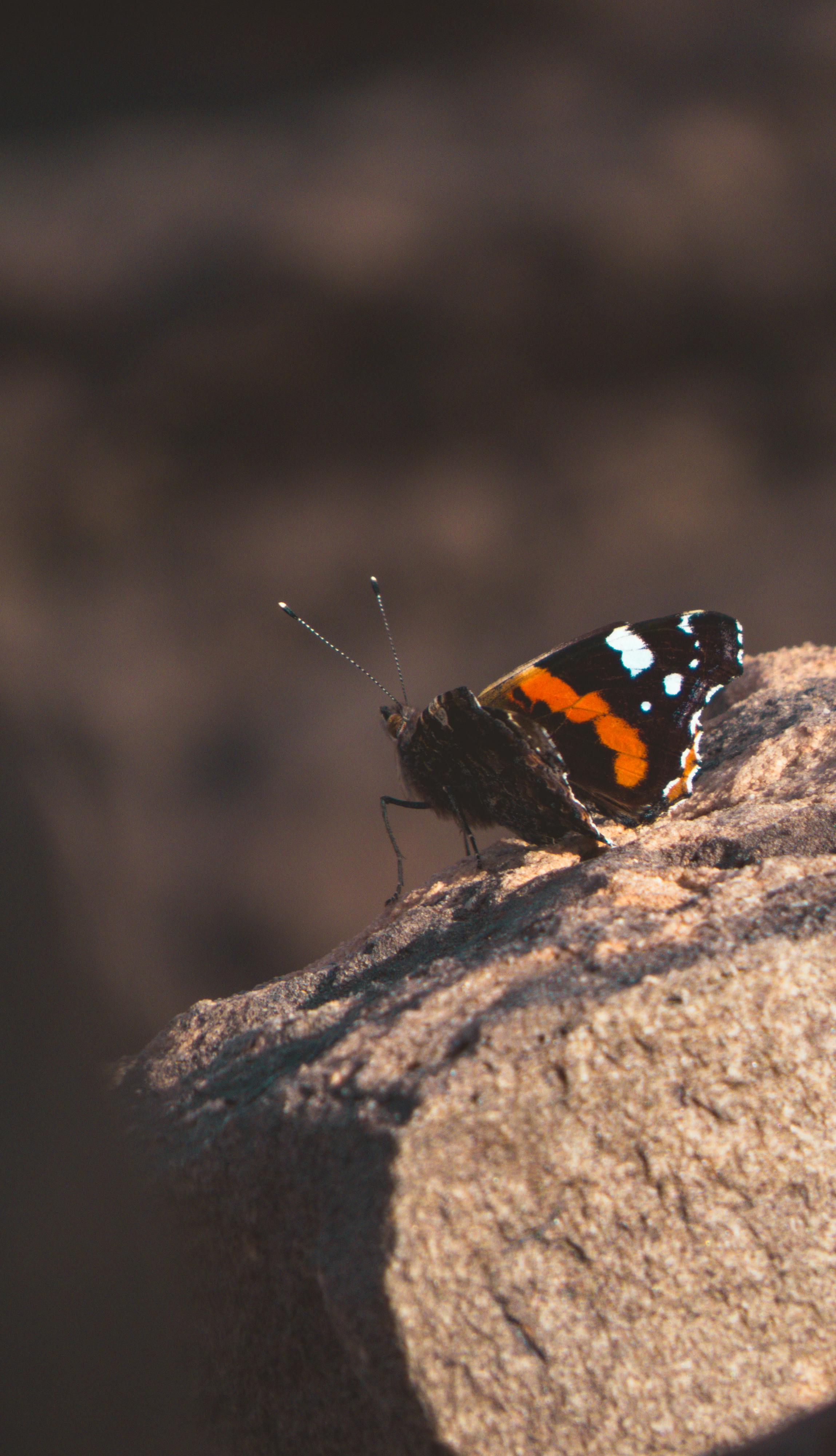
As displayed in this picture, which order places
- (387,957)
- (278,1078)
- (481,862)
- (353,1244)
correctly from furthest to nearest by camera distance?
(481,862) → (387,957) → (278,1078) → (353,1244)

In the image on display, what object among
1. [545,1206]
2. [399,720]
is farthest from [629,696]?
[545,1206]

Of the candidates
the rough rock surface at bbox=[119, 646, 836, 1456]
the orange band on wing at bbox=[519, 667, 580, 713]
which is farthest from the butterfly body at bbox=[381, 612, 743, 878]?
the rough rock surface at bbox=[119, 646, 836, 1456]

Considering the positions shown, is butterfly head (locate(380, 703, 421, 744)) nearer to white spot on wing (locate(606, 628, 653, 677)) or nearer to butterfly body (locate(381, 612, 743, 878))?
butterfly body (locate(381, 612, 743, 878))

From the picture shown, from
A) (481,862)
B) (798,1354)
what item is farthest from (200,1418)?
(481,862)

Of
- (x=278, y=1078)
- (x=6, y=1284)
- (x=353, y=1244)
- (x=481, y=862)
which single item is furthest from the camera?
(x=481, y=862)

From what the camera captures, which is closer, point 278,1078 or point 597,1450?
point 597,1450

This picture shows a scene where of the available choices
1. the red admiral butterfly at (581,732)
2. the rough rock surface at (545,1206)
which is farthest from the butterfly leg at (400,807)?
the rough rock surface at (545,1206)

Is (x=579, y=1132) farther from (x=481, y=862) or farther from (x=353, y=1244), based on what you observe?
(x=481, y=862)
